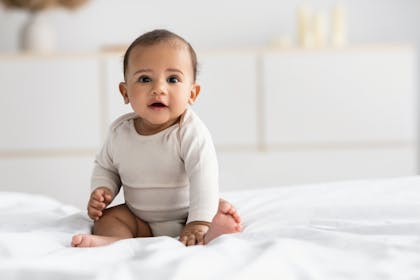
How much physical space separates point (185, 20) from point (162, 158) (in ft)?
8.62

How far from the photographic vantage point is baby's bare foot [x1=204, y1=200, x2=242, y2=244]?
1.23 meters

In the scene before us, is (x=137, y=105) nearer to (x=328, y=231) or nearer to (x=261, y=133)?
(x=328, y=231)

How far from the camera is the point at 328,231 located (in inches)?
43.0

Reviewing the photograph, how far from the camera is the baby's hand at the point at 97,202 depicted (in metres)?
1.30

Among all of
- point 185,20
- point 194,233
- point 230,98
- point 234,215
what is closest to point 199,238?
point 194,233

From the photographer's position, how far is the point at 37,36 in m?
3.56

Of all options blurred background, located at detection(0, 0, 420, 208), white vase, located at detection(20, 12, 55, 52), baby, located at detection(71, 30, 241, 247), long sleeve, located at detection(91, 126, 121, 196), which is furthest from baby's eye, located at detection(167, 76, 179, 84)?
white vase, located at detection(20, 12, 55, 52)

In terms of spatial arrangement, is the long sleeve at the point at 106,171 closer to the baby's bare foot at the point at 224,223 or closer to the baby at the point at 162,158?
the baby at the point at 162,158

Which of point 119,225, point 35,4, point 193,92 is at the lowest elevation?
point 119,225

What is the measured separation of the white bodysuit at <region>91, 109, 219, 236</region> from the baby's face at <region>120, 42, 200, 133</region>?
0.14 feet

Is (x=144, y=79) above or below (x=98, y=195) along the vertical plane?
above

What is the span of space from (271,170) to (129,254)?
245 centimetres

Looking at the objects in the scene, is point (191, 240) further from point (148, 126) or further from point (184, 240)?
point (148, 126)

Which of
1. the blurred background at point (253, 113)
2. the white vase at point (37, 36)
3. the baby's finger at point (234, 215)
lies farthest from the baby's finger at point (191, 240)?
the white vase at point (37, 36)
